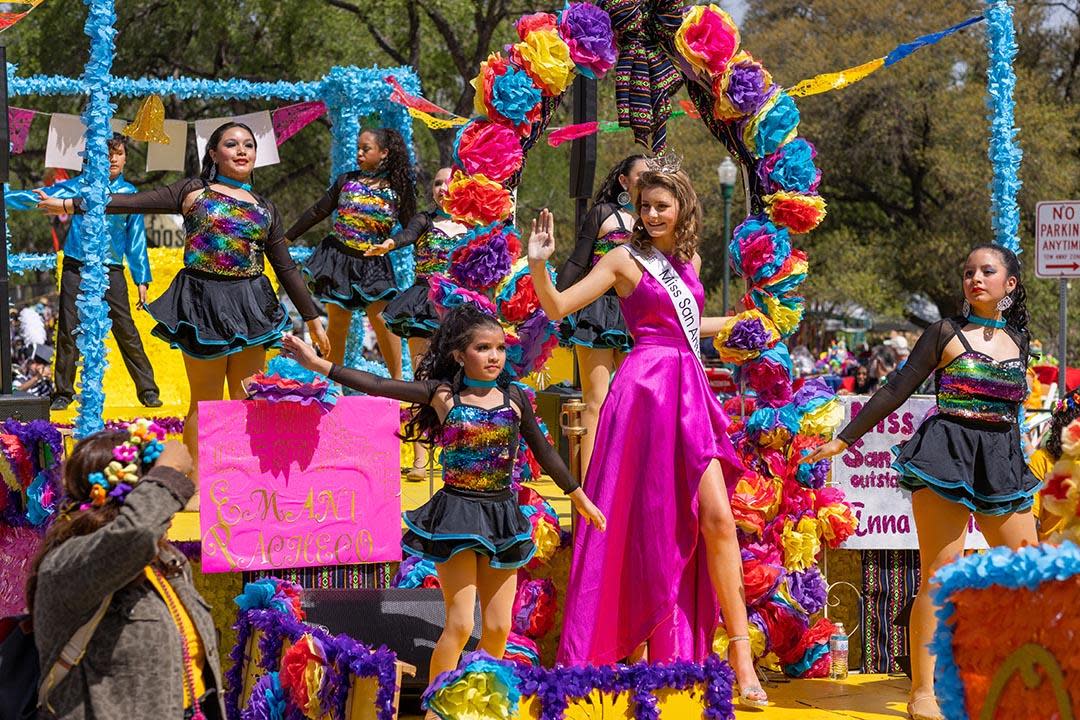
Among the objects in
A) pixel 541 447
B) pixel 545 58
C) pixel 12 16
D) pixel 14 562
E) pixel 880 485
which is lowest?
pixel 14 562

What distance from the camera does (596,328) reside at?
6891 mm

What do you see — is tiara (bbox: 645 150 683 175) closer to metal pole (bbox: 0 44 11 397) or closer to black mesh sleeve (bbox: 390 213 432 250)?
black mesh sleeve (bbox: 390 213 432 250)

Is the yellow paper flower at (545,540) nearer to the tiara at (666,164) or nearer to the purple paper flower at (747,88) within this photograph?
the tiara at (666,164)

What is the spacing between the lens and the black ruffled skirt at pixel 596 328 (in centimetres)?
687

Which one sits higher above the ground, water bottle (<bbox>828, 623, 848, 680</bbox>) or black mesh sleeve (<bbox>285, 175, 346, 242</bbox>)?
black mesh sleeve (<bbox>285, 175, 346, 242</bbox>)

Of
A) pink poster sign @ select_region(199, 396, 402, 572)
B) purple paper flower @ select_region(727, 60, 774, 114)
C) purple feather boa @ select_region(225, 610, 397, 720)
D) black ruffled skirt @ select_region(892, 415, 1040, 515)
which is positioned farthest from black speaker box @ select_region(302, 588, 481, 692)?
purple paper flower @ select_region(727, 60, 774, 114)

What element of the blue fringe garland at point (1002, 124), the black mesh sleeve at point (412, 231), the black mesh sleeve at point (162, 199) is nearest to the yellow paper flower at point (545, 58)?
the black mesh sleeve at point (162, 199)

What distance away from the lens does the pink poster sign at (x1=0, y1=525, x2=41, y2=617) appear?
18.0ft

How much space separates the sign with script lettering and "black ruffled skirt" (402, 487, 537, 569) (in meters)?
2.17

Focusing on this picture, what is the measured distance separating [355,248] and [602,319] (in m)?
2.35

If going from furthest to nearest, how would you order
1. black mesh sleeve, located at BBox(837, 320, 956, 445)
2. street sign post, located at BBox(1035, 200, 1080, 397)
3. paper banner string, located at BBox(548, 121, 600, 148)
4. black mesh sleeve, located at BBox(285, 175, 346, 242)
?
street sign post, located at BBox(1035, 200, 1080, 397)
black mesh sleeve, located at BBox(285, 175, 346, 242)
paper banner string, located at BBox(548, 121, 600, 148)
black mesh sleeve, located at BBox(837, 320, 956, 445)

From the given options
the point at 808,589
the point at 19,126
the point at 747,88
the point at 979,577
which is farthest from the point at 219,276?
the point at 19,126

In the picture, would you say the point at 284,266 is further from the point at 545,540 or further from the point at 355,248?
the point at 355,248

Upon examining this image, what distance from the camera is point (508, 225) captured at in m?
5.88
